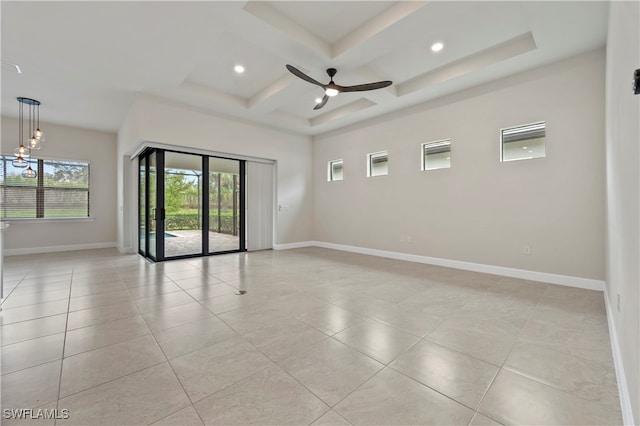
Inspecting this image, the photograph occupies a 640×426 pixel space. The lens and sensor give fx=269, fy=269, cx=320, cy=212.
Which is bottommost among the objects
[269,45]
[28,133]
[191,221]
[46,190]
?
[191,221]

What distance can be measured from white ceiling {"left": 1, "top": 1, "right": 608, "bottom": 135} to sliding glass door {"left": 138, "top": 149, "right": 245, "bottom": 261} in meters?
1.40

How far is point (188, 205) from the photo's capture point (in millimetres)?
6172

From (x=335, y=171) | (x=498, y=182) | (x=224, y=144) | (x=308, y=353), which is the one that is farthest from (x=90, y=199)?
(x=498, y=182)

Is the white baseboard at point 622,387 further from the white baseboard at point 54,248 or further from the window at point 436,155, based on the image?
the white baseboard at point 54,248

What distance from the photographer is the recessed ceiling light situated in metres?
3.88

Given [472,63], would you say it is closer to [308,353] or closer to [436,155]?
[436,155]

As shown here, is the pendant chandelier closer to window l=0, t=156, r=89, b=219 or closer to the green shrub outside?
window l=0, t=156, r=89, b=219

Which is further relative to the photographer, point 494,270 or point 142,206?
point 142,206

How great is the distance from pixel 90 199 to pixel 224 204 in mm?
4005

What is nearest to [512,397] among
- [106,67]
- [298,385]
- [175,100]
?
[298,385]

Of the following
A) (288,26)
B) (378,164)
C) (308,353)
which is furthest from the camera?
(378,164)

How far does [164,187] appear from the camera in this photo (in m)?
5.68

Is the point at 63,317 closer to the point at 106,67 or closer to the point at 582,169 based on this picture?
the point at 106,67

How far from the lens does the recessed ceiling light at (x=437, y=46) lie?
3.88 m
